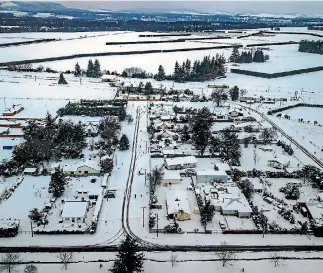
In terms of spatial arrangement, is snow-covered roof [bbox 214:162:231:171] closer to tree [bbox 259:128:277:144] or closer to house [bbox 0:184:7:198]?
tree [bbox 259:128:277:144]

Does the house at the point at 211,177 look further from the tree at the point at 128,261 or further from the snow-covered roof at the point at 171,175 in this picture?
the tree at the point at 128,261

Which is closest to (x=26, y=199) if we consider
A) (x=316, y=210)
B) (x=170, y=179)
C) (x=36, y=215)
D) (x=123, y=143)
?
(x=36, y=215)

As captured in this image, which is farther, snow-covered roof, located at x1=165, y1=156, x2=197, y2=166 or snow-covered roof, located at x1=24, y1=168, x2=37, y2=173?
snow-covered roof, located at x1=165, y1=156, x2=197, y2=166

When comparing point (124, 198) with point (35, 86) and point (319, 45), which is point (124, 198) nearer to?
point (35, 86)

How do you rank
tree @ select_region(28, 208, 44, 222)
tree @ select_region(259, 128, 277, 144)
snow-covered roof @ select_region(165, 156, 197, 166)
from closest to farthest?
tree @ select_region(28, 208, 44, 222) < snow-covered roof @ select_region(165, 156, 197, 166) < tree @ select_region(259, 128, 277, 144)

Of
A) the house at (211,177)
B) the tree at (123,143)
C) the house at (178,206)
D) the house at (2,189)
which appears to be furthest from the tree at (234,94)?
the house at (2,189)

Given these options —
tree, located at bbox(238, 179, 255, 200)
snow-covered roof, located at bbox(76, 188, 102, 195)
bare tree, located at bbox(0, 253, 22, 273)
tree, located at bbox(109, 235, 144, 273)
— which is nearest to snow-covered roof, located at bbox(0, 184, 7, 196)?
snow-covered roof, located at bbox(76, 188, 102, 195)

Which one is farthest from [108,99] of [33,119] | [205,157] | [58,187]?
[58,187]
